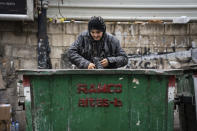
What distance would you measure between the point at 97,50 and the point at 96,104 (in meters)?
1.16

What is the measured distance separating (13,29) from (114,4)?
273 centimetres

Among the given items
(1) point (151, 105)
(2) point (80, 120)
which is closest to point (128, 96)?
(1) point (151, 105)

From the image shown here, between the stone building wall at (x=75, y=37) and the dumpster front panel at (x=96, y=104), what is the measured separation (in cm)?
390

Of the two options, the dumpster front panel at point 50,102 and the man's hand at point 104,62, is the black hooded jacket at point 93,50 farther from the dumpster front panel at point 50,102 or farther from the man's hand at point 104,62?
the dumpster front panel at point 50,102

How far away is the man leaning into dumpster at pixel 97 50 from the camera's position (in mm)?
3977

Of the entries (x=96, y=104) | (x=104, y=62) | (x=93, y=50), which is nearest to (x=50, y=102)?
(x=96, y=104)

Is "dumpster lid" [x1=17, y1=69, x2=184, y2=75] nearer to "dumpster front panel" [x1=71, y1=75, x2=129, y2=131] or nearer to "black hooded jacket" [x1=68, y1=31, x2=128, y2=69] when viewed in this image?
"dumpster front panel" [x1=71, y1=75, x2=129, y2=131]

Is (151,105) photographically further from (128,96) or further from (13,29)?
(13,29)

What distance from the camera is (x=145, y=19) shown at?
7301 millimetres

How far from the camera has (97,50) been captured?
4191 millimetres

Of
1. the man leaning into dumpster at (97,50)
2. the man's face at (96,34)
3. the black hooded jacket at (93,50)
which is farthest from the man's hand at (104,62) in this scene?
the man's face at (96,34)

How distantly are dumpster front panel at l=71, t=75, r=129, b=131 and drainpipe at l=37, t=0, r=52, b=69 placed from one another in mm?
3892

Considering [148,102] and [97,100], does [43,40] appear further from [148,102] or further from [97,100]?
[148,102]

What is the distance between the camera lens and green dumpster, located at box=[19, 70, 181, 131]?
3.23m
